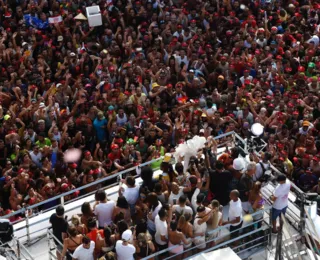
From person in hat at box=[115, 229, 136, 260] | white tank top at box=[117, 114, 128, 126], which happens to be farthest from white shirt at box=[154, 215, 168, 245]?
white tank top at box=[117, 114, 128, 126]

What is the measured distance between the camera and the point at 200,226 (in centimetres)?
1420

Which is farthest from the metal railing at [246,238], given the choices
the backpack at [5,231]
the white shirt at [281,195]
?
the backpack at [5,231]

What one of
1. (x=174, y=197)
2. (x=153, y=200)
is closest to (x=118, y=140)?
(x=174, y=197)

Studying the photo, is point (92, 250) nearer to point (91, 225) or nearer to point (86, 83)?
Result: point (91, 225)

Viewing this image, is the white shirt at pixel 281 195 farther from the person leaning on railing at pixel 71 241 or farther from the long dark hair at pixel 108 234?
the person leaning on railing at pixel 71 241

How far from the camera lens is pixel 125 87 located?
20.8 metres

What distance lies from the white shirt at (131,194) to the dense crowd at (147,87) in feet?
1.36

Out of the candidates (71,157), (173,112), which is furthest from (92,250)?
(173,112)

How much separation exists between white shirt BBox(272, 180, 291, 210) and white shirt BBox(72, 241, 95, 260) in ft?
11.9

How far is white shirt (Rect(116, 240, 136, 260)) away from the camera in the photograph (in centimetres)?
1338

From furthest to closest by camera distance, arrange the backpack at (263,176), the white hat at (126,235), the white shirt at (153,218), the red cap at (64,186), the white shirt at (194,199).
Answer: the red cap at (64,186), the backpack at (263,176), the white shirt at (194,199), the white shirt at (153,218), the white hat at (126,235)

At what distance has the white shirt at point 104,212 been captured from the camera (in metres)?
14.5

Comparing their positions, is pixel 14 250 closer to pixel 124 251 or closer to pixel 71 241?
pixel 71 241

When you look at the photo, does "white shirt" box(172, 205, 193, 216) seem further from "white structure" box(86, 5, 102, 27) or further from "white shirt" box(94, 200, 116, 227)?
"white structure" box(86, 5, 102, 27)
